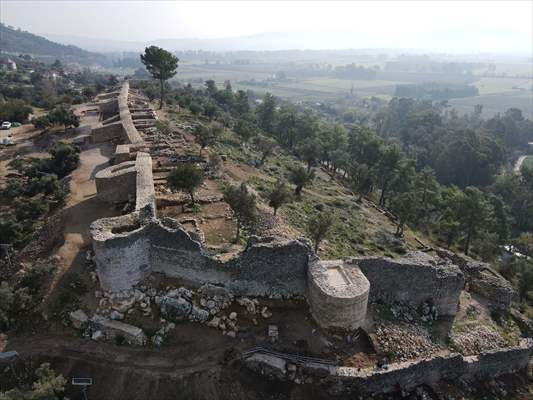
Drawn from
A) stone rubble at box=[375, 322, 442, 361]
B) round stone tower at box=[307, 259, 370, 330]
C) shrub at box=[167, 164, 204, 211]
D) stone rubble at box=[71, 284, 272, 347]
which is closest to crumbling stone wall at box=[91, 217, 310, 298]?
stone rubble at box=[71, 284, 272, 347]

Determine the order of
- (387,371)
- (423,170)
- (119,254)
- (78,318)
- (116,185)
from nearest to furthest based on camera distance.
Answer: (387,371)
(78,318)
(119,254)
(116,185)
(423,170)

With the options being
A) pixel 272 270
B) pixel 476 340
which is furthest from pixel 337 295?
pixel 476 340

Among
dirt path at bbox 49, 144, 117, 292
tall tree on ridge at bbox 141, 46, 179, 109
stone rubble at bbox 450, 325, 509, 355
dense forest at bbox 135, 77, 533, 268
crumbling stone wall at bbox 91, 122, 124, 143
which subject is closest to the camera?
dirt path at bbox 49, 144, 117, 292

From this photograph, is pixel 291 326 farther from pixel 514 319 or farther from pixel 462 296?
pixel 514 319

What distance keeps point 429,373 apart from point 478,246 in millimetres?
23717

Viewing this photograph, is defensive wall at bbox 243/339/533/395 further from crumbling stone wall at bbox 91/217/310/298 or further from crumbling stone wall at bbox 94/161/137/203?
crumbling stone wall at bbox 94/161/137/203

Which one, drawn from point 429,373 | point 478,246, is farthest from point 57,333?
point 478,246

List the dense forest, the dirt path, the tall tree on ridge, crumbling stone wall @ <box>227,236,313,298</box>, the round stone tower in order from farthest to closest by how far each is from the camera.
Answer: the tall tree on ridge
the dense forest
the dirt path
crumbling stone wall @ <box>227,236,313,298</box>
the round stone tower

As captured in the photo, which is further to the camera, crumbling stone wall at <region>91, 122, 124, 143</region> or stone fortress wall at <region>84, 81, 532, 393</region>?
crumbling stone wall at <region>91, 122, 124, 143</region>

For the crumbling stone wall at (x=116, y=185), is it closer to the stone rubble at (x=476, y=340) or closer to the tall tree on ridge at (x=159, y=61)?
the stone rubble at (x=476, y=340)

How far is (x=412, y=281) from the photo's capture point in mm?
23750

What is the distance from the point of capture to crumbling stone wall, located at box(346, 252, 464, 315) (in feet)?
75.6

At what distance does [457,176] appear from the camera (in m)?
76.7

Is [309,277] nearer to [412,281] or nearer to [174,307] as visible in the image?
[412,281]
